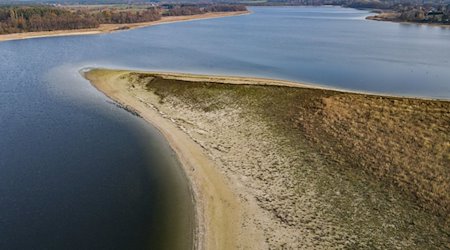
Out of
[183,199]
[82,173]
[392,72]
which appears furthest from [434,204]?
[392,72]

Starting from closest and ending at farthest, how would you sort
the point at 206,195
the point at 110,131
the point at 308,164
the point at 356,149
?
the point at 206,195 < the point at 308,164 < the point at 356,149 < the point at 110,131

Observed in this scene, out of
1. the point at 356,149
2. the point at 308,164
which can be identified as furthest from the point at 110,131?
the point at 356,149

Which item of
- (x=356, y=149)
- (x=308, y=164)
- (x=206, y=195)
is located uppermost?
(x=356, y=149)

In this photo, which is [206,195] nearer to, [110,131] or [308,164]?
[308,164]

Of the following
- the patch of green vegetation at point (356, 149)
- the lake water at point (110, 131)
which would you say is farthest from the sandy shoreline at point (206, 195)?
the patch of green vegetation at point (356, 149)

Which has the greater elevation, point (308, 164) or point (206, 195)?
point (308, 164)

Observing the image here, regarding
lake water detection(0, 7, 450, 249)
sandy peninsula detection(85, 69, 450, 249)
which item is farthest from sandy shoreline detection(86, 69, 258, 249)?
lake water detection(0, 7, 450, 249)

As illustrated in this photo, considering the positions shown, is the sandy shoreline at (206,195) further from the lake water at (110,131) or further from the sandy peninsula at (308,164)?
the lake water at (110,131)
